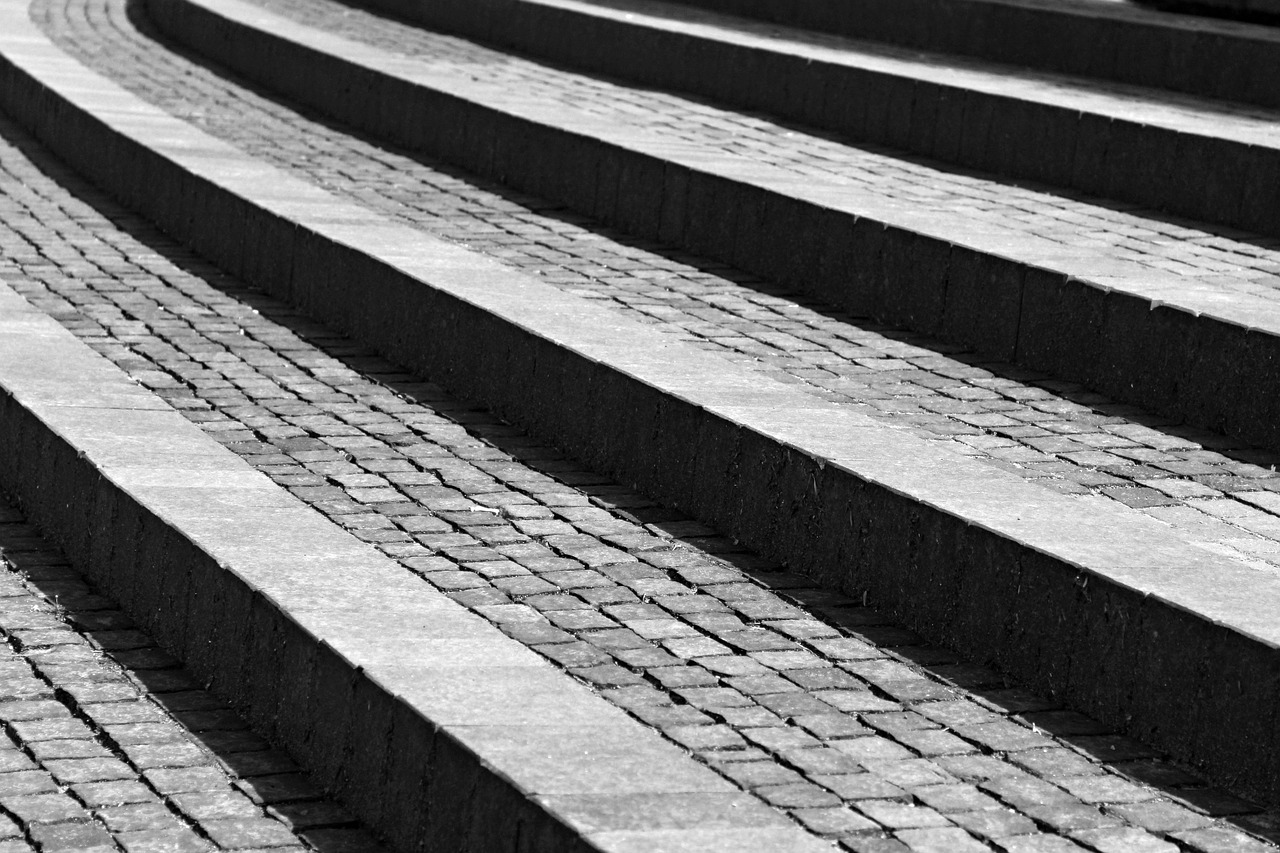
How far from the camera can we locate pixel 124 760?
430 cm

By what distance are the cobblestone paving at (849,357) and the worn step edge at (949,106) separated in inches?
20.2

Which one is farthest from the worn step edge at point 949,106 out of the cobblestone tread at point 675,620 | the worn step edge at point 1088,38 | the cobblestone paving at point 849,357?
the cobblestone tread at point 675,620

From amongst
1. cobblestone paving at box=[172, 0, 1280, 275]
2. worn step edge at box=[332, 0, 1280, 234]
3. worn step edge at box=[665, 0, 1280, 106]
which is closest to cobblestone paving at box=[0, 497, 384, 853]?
cobblestone paving at box=[172, 0, 1280, 275]

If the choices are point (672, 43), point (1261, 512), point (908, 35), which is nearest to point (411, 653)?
point (1261, 512)

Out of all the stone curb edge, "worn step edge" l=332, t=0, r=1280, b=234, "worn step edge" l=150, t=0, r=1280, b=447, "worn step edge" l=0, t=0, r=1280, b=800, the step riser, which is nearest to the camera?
the stone curb edge

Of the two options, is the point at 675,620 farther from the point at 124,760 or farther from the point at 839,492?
the point at 124,760

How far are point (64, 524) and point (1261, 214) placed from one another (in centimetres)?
473

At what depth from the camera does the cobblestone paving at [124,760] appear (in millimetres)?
3992

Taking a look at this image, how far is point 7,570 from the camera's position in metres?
5.46

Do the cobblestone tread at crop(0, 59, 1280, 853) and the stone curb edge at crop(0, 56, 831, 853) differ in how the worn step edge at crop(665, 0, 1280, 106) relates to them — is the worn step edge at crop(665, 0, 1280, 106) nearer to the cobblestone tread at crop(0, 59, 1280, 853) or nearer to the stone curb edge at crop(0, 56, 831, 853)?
the cobblestone tread at crop(0, 59, 1280, 853)

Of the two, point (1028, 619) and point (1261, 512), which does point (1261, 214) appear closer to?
point (1261, 512)

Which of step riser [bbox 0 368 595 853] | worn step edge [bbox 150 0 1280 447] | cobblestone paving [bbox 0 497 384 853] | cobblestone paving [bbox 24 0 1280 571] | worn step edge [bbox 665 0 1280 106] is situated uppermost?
worn step edge [bbox 665 0 1280 106]

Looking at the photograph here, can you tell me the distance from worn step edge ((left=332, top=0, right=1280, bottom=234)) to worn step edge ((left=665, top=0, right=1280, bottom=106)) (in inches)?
14.2

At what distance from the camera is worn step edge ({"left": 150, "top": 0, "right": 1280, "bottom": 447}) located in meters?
6.13
